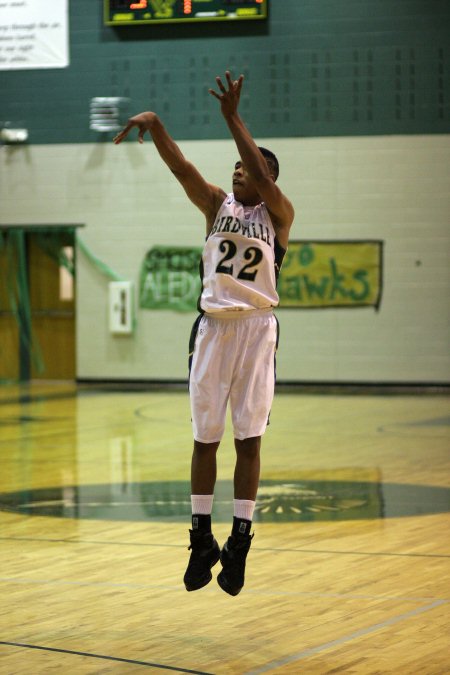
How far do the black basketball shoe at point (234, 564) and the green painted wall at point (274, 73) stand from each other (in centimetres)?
1267

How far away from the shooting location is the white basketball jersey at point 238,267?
15.8 feet

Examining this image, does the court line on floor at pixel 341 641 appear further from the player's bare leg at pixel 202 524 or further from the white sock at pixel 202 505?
the white sock at pixel 202 505

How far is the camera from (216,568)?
5891 millimetres

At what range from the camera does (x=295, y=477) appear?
8.90m

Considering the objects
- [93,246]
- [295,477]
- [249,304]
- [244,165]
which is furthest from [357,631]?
[93,246]

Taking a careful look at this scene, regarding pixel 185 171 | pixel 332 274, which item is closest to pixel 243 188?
pixel 185 171

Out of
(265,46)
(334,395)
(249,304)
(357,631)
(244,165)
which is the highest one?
(265,46)

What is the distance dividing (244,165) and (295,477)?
4.41 metres

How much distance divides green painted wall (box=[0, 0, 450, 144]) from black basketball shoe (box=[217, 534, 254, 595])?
12.7 metres

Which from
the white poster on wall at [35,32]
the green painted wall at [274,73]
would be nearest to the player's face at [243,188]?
the green painted wall at [274,73]

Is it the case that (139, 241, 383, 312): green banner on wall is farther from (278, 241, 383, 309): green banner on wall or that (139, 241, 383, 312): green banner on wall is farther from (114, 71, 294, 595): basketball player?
(114, 71, 294, 595): basketball player

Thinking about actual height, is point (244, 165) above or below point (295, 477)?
above

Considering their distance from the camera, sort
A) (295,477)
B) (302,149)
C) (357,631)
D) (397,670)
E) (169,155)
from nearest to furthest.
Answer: (397,670) → (357,631) → (169,155) → (295,477) → (302,149)

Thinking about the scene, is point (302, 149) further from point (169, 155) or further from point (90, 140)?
point (169, 155)
